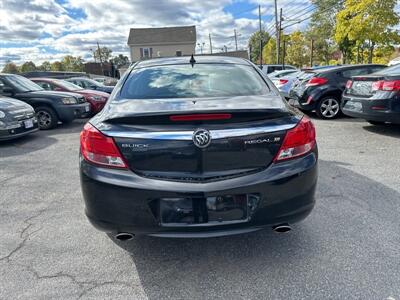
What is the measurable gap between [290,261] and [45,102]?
26.7 feet

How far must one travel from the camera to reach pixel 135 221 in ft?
7.31

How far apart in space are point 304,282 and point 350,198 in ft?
5.53

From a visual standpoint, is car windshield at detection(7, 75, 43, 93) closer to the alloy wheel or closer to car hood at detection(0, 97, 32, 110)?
car hood at detection(0, 97, 32, 110)

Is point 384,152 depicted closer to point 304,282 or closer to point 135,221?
point 304,282

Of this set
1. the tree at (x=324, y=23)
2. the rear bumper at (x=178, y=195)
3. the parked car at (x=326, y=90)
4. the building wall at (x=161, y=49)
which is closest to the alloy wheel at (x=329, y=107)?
the parked car at (x=326, y=90)

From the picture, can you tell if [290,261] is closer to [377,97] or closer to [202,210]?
[202,210]

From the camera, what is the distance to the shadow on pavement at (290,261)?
7.34 feet

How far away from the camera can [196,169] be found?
2176mm

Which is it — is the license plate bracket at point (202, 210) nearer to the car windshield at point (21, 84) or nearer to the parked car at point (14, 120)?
the parked car at point (14, 120)

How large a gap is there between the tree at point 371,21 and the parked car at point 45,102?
56.2 feet

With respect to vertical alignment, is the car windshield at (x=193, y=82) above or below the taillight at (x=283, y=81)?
above

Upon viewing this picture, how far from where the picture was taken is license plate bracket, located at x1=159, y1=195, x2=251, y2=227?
2.16m

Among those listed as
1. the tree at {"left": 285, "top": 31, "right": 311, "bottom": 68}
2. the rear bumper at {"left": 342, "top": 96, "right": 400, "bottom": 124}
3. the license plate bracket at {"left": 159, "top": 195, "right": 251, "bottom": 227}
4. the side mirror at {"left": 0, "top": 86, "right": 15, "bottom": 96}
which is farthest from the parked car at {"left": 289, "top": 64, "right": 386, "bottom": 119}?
the tree at {"left": 285, "top": 31, "right": 311, "bottom": 68}

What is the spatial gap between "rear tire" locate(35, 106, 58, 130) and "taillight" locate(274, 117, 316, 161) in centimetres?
794
